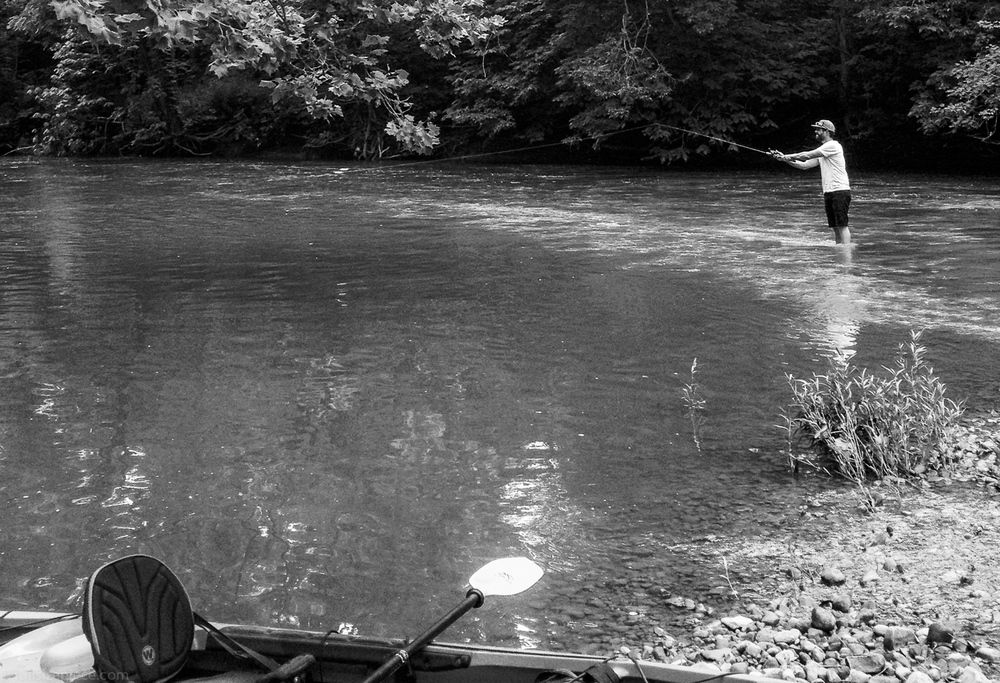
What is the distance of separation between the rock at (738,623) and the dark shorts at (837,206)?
38.5ft

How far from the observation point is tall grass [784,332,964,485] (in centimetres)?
675

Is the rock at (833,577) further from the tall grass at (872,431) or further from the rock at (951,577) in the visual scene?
the tall grass at (872,431)

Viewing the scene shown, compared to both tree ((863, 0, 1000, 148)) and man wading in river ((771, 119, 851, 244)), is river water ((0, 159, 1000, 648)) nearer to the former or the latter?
man wading in river ((771, 119, 851, 244))

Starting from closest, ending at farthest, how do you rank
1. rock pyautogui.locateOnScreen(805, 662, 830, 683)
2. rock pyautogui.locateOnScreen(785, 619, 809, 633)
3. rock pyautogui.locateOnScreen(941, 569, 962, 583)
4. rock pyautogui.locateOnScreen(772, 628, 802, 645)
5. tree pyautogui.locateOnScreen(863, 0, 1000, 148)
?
rock pyautogui.locateOnScreen(805, 662, 830, 683) → rock pyautogui.locateOnScreen(772, 628, 802, 645) → rock pyautogui.locateOnScreen(785, 619, 809, 633) → rock pyautogui.locateOnScreen(941, 569, 962, 583) → tree pyautogui.locateOnScreen(863, 0, 1000, 148)

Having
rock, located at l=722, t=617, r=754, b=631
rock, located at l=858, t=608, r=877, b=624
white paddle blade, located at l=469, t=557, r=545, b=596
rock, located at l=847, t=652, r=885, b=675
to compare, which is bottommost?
rock, located at l=722, t=617, r=754, b=631

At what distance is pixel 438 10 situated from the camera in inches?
472

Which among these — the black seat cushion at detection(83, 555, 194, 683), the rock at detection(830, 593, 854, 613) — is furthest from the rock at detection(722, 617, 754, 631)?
the black seat cushion at detection(83, 555, 194, 683)

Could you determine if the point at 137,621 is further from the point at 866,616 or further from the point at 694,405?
the point at 694,405

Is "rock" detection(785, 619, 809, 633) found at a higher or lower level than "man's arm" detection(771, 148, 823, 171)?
lower

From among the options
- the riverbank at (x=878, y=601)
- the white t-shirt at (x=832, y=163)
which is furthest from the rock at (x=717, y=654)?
the white t-shirt at (x=832, y=163)

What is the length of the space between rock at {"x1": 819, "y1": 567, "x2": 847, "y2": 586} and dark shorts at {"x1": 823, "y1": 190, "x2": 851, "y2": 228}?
11195mm

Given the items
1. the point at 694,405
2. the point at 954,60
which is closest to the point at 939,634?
the point at 694,405

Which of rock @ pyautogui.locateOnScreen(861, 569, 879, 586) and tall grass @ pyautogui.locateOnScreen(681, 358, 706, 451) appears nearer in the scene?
rock @ pyautogui.locateOnScreen(861, 569, 879, 586)

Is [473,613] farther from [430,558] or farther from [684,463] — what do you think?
[684,463]
